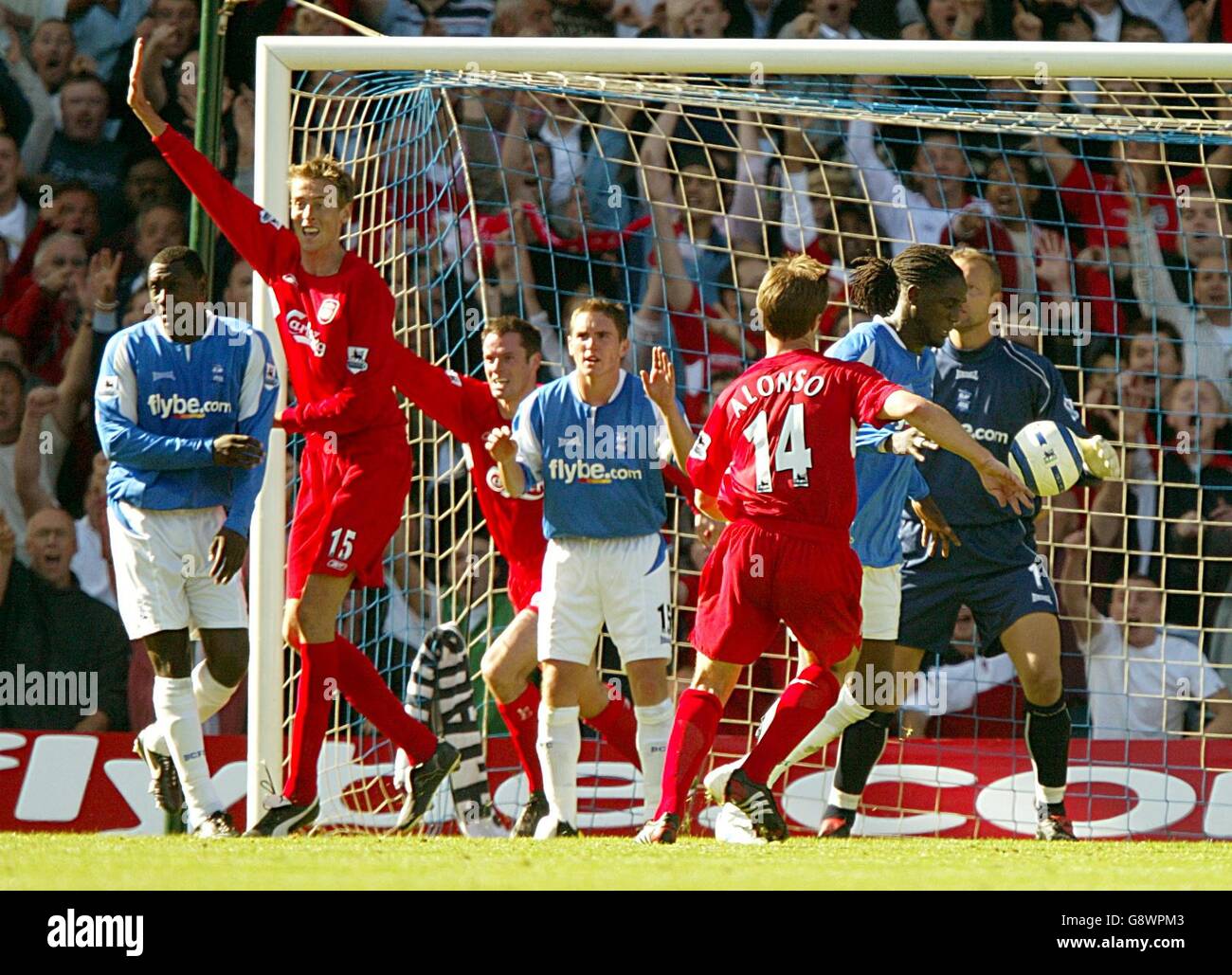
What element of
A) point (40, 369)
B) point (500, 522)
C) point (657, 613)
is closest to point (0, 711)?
point (40, 369)

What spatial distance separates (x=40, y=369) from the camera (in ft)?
26.8

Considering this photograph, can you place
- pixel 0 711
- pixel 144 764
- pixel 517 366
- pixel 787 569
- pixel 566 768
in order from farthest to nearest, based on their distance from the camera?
pixel 0 711 → pixel 144 764 → pixel 517 366 → pixel 566 768 → pixel 787 569

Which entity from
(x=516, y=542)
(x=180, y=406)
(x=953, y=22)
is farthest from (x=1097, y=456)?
(x=953, y=22)

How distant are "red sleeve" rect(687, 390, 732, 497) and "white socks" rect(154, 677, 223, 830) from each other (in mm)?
1802

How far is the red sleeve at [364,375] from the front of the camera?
5309 mm

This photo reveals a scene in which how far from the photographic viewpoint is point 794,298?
500cm

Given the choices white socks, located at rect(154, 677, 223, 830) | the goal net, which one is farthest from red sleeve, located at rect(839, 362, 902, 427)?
white socks, located at rect(154, 677, 223, 830)

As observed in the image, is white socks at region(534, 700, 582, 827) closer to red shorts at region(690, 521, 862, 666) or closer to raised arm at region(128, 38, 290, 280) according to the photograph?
red shorts at region(690, 521, 862, 666)

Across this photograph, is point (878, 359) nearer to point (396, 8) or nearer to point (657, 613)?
point (657, 613)

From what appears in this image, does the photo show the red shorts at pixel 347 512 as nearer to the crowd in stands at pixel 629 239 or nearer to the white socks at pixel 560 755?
the white socks at pixel 560 755

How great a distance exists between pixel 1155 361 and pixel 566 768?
160 inches
